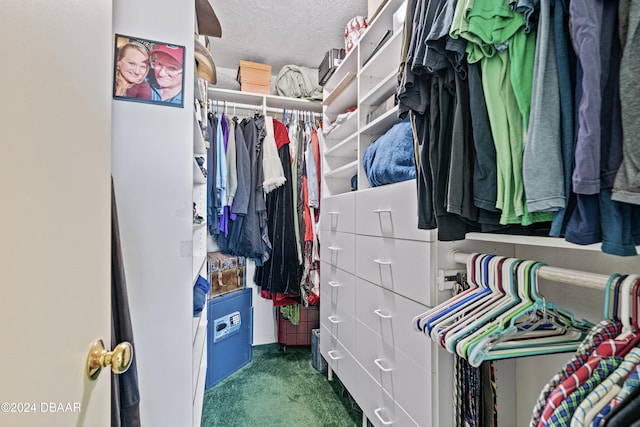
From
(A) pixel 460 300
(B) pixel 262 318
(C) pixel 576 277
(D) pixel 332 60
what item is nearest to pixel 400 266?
(A) pixel 460 300

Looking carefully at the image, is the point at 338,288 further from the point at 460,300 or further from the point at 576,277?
the point at 576,277

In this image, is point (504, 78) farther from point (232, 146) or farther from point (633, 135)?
point (232, 146)

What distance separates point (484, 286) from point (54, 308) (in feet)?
3.06

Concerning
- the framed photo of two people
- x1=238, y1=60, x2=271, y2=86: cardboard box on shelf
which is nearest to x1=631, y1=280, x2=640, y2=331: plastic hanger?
the framed photo of two people

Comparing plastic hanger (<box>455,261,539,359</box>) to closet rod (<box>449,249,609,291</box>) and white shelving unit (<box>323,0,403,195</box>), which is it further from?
white shelving unit (<box>323,0,403,195</box>)

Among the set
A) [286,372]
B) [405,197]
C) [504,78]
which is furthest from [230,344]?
[504,78]

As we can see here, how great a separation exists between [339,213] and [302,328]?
4.15 feet

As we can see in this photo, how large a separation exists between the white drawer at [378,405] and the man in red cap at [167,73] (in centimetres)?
140

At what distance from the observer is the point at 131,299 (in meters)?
1.01

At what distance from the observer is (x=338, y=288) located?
180 centimetres

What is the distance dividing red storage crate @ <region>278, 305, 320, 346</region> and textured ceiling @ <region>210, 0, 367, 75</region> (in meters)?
2.14

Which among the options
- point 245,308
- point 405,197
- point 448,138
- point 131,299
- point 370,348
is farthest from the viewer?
point 245,308

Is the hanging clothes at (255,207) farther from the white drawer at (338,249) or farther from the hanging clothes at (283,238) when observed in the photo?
the white drawer at (338,249)

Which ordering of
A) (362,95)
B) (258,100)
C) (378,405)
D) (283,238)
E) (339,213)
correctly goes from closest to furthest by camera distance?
(378,405) < (362,95) < (339,213) < (283,238) < (258,100)
